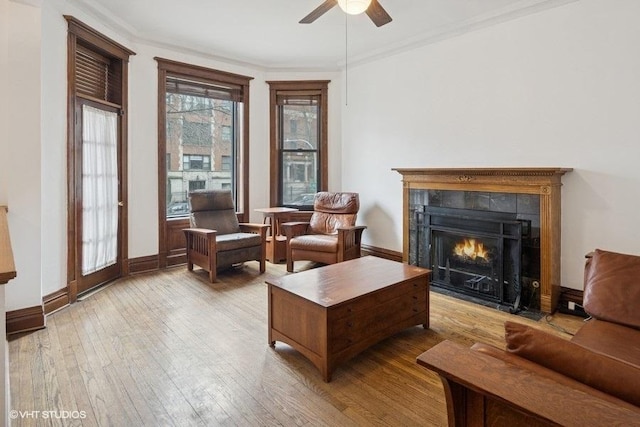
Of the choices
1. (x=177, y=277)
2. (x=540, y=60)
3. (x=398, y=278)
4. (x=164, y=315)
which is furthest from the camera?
(x=177, y=277)

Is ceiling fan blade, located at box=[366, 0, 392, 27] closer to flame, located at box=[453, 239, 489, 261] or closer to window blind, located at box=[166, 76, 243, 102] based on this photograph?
flame, located at box=[453, 239, 489, 261]

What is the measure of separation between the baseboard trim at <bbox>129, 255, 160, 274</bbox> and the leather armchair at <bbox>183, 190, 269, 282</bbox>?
444 millimetres

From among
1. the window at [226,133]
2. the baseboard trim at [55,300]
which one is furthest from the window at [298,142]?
the baseboard trim at [55,300]

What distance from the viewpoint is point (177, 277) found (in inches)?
172

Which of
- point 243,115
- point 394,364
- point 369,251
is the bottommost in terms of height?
point 394,364

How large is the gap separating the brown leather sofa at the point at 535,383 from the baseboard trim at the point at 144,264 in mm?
4239

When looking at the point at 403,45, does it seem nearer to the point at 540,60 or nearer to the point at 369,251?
the point at 540,60

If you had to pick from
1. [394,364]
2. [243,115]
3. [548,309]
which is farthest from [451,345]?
[243,115]

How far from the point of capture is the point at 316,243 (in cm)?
450

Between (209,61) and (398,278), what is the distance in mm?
4133

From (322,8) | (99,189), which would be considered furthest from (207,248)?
(322,8)

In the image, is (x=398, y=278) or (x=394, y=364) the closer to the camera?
(x=394, y=364)

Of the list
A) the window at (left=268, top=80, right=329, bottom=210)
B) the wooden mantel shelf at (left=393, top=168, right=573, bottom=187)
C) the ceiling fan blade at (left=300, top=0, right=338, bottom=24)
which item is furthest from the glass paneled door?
the wooden mantel shelf at (left=393, top=168, right=573, bottom=187)

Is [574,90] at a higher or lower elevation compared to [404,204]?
higher
